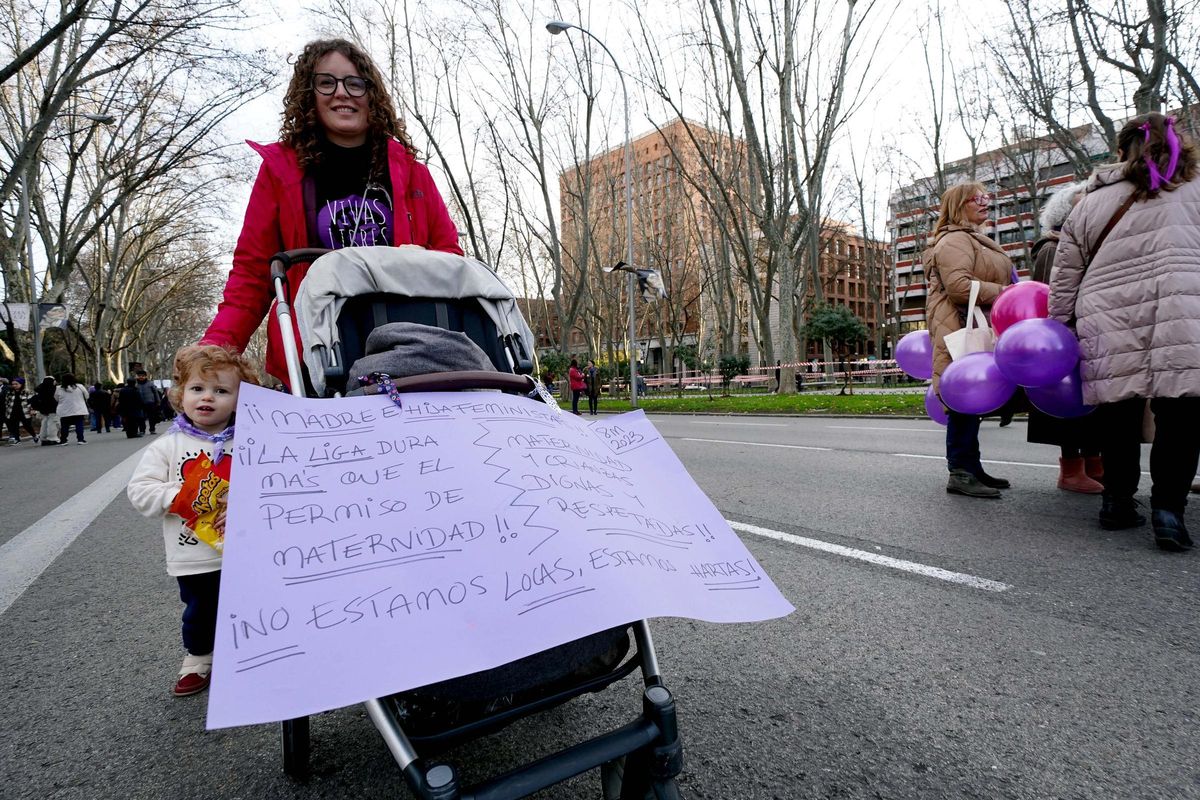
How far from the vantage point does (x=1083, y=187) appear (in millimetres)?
3656

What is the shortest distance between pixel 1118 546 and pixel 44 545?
247 inches

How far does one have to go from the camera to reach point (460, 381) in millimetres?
1552

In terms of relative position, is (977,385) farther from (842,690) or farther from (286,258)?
(286,258)

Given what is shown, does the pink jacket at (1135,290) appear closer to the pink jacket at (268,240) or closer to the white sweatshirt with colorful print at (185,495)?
the pink jacket at (268,240)

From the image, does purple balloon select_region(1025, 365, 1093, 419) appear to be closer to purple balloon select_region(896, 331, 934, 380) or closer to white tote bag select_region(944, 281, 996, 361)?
white tote bag select_region(944, 281, 996, 361)

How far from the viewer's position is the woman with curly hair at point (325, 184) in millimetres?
2160

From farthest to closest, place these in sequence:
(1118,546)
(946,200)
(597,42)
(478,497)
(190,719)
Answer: (597,42), (946,200), (1118,546), (190,719), (478,497)

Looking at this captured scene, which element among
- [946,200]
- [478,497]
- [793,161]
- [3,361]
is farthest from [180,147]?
[3,361]

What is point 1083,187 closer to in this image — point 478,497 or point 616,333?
point 478,497

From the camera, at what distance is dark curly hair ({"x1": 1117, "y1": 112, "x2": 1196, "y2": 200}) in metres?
2.95

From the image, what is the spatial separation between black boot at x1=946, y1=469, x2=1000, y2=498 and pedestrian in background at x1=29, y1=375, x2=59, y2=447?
56.2 ft

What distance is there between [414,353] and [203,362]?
2.71 ft

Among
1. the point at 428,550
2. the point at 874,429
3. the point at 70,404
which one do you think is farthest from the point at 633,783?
the point at 70,404

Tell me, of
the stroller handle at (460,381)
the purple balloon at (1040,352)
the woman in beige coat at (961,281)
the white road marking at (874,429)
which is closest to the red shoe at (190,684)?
the stroller handle at (460,381)
